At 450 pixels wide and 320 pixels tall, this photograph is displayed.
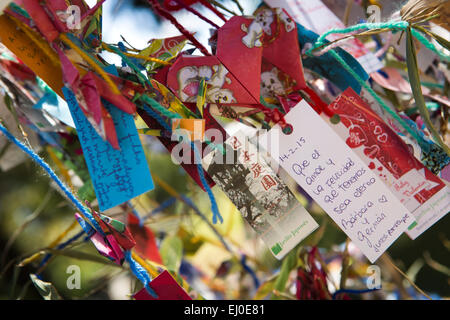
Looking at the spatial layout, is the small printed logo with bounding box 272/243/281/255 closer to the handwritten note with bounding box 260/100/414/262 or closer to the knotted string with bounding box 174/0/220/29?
the handwritten note with bounding box 260/100/414/262

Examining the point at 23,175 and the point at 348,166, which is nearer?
the point at 348,166

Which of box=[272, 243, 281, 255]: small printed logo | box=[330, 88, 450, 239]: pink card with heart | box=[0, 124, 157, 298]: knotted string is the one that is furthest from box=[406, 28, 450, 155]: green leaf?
box=[0, 124, 157, 298]: knotted string

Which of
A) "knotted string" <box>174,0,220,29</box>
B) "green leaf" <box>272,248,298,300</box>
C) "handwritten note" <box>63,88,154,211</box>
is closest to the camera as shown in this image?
"handwritten note" <box>63,88,154,211</box>

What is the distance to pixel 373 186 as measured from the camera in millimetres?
364

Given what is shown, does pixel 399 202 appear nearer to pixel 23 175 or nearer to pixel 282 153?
pixel 282 153

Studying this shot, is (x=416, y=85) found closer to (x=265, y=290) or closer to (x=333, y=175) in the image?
(x=333, y=175)

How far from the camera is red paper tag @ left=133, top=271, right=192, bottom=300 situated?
1.07 feet

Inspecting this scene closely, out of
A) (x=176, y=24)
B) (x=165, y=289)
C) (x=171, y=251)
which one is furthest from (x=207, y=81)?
(x=171, y=251)

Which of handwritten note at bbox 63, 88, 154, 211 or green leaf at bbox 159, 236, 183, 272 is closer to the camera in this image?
handwritten note at bbox 63, 88, 154, 211

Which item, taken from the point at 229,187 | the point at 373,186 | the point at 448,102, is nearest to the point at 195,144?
the point at 229,187

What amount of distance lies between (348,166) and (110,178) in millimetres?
204

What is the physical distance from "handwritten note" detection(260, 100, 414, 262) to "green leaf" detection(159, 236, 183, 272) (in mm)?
247

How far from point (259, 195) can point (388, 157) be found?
0.13 m
